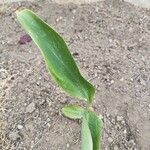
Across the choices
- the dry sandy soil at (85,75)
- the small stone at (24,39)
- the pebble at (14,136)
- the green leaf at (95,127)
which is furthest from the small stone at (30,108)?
the green leaf at (95,127)

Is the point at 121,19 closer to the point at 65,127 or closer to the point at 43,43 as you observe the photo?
the point at 65,127

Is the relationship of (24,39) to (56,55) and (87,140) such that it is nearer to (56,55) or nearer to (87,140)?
(56,55)

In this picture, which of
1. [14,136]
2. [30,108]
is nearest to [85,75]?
[30,108]

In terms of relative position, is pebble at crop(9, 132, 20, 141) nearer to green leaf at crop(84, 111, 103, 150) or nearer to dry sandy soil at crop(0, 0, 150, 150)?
dry sandy soil at crop(0, 0, 150, 150)

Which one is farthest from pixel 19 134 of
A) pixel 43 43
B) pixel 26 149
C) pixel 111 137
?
pixel 43 43

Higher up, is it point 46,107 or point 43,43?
point 43,43
